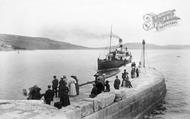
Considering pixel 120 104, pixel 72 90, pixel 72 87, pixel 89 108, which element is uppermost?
pixel 72 87

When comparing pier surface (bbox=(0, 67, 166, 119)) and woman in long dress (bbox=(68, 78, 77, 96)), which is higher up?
woman in long dress (bbox=(68, 78, 77, 96))

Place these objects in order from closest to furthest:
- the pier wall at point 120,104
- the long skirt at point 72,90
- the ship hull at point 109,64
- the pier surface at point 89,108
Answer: the pier surface at point 89,108 → the pier wall at point 120,104 → the long skirt at point 72,90 → the ship hull at point 109,64

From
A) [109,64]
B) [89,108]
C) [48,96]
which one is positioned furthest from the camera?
[109,64]

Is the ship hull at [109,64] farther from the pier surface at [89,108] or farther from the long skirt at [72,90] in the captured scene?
the long skirt at [72,90]

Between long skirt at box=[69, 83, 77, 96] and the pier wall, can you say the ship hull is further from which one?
long skirt at box=[69, 83, 77, 96]

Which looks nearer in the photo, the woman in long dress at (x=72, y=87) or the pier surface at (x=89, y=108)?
the pier surface at (x=89, y=108)

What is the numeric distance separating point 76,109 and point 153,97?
10.5 metres

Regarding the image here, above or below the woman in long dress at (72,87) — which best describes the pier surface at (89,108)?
below

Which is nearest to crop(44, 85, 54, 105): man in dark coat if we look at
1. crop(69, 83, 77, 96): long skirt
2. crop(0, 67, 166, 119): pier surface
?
crop(0, 67, 166, 119): pier surface

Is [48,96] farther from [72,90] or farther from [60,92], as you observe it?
[72,90]

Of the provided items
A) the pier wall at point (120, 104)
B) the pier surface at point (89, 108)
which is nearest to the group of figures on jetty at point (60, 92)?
the pier surface at point (89, 108)

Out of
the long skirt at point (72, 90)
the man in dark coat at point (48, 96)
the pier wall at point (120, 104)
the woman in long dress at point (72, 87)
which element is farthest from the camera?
the long skirt at point (72, 90)

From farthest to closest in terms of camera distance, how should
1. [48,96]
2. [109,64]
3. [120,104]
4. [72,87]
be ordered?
[109,64], [72,87], [120,104], [48,96]

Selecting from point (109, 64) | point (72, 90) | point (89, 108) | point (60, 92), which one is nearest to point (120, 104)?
point (89, 108)
